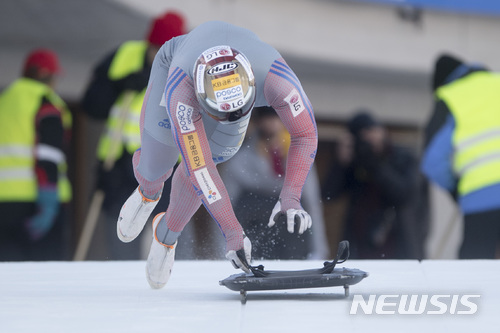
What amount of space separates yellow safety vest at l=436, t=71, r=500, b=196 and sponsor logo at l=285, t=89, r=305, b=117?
Answer: 2163mm

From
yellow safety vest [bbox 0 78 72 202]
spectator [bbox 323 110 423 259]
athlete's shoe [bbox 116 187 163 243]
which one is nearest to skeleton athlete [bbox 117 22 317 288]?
athlete's shoe [bbox 116 187 163 243]

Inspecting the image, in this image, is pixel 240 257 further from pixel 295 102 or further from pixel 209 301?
pixel 295 102

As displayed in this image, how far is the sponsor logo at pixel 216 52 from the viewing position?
12.7 feet

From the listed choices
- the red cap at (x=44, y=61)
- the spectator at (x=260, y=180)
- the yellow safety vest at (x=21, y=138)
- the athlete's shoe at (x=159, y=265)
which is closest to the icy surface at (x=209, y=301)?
the athlete's shoe at (x=159, y=265)

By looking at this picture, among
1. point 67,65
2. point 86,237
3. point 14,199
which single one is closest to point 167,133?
point 86,237

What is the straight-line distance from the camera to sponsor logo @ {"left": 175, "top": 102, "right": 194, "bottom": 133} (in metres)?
3.97

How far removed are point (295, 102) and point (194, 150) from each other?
48 centimetres

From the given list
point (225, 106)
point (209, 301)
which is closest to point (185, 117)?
point (225, 106)

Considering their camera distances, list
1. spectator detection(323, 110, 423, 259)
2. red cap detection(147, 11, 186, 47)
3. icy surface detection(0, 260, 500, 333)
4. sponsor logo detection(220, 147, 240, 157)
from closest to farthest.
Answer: icy surface detection(0, 260, 500, 333), sponsor logo detection(220, 147, 240, 157), red cap detection(147, 11, 186, 47), spectator detection(323, 110, 423, 259)

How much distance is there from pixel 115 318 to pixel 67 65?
719 cm

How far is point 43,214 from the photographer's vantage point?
283 inches

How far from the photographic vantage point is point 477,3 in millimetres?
9969

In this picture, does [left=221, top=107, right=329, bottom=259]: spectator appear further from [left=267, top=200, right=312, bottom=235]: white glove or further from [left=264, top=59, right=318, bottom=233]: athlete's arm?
[left=267, top=200, right=312, bottom=235]: white glove
